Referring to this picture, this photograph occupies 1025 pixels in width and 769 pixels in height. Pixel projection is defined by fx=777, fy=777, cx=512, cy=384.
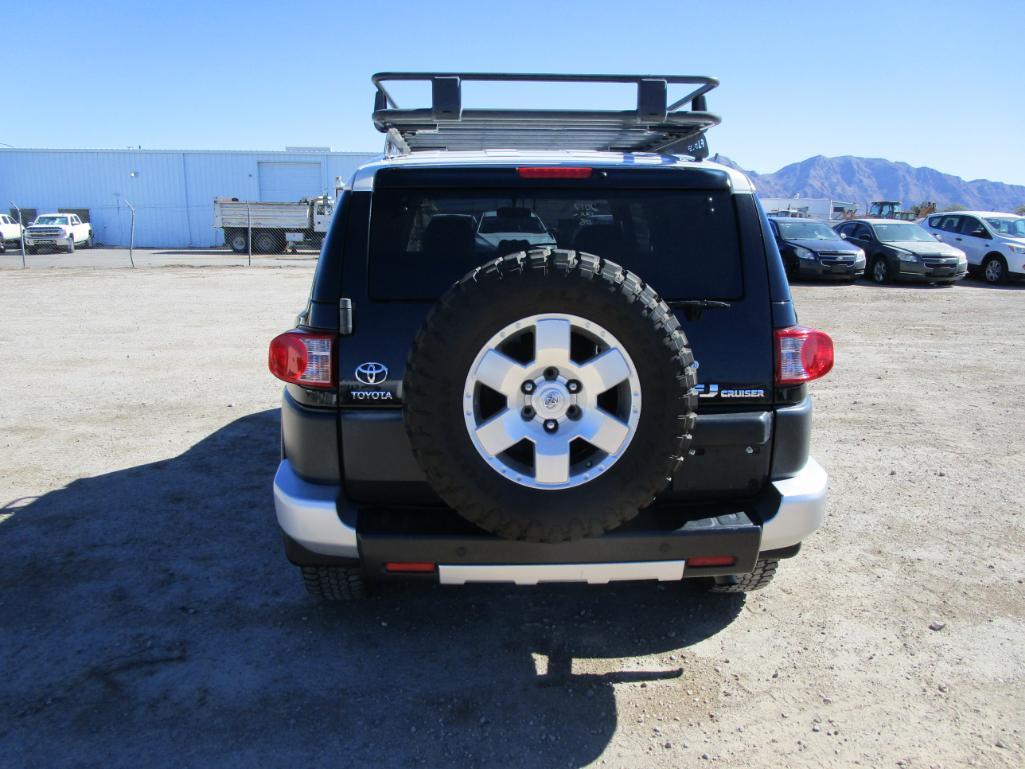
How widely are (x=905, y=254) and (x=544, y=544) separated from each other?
19.0 m

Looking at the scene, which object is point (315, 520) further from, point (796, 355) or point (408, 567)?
point (796, 355)

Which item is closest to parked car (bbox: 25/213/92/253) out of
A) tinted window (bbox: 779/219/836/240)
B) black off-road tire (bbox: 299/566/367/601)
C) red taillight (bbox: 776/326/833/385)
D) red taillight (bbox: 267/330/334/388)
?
tinted window (bbox: 779/219/836/240)

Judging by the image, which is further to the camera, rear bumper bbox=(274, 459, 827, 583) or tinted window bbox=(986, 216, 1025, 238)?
tinted window bbox=(986, 216, 1025, 238)

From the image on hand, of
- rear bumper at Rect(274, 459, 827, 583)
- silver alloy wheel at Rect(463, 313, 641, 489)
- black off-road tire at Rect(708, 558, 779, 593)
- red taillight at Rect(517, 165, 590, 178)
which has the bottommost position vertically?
black off-road tire at Rect(708, 558, 779, 593)

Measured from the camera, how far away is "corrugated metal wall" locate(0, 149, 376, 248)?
142 ft

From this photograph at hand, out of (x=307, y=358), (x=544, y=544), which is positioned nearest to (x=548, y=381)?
(x=544, y=544)

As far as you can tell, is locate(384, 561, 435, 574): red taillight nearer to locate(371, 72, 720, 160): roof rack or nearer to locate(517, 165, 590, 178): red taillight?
locate(517, 165, 590, 178): red taillight

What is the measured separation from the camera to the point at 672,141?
4.73 m

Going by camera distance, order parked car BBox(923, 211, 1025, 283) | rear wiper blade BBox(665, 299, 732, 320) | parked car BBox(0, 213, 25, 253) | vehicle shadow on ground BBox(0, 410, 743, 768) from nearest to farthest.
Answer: vehicle shadow on ground BBox(0, 410, 743, 768)
rear wiper blade BBox(665, 299, 732, 320)
parked car BBox(923, 211, 1025, 283)
parked car BBox(0, 213, 25, 253)

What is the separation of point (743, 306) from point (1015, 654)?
6.16 ft

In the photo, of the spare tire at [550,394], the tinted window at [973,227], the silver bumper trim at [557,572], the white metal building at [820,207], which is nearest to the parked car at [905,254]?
the tinted window at [973,227]

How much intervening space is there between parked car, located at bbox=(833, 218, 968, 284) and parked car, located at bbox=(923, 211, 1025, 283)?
3.45ft

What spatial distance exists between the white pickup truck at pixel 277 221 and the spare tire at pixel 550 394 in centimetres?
3093

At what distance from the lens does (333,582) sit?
3324 millimetres
